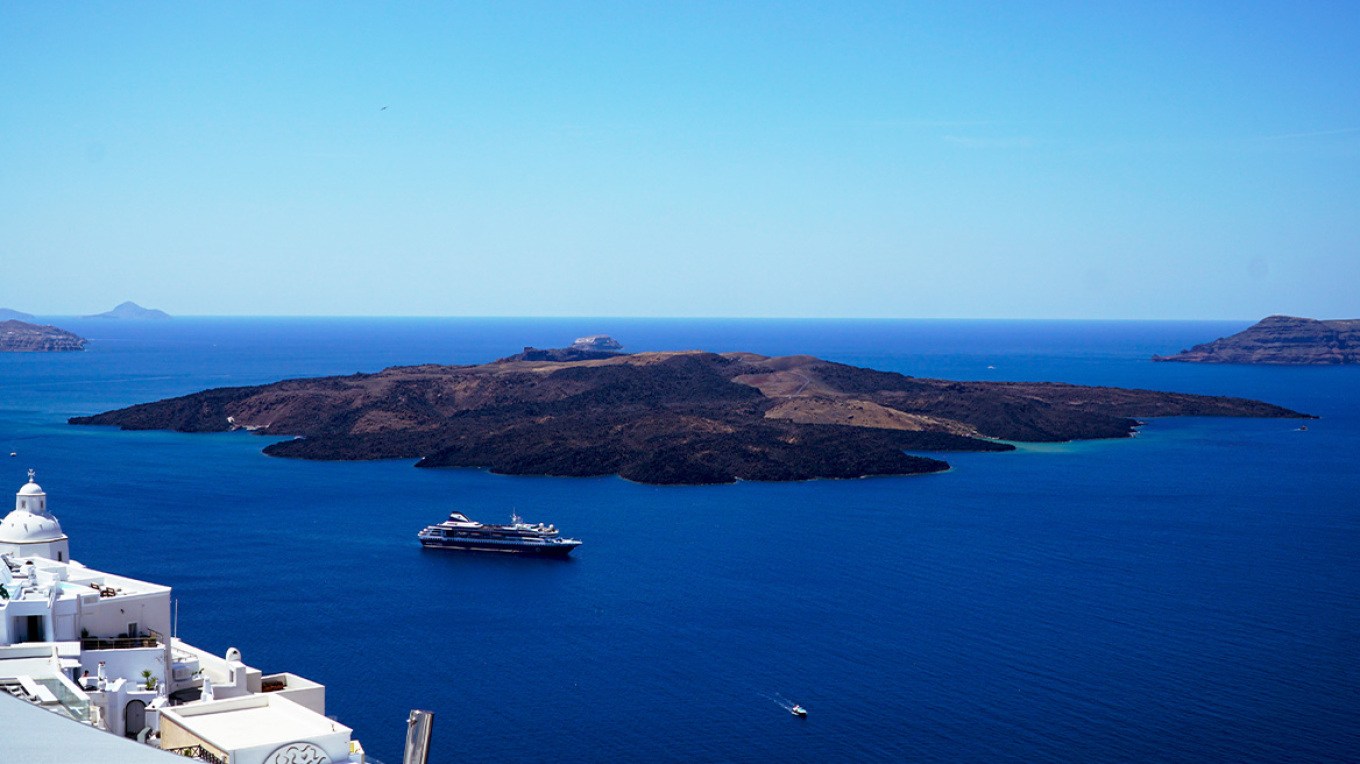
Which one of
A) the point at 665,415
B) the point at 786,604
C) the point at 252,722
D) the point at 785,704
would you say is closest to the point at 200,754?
the point at 252,722

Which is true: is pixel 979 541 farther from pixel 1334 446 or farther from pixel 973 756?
pixel 1334 446

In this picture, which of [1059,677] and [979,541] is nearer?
[1059,677]

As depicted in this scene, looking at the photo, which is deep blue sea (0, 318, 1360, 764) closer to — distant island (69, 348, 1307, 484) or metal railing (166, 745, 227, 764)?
distant island (69, 348, 1307, 484)

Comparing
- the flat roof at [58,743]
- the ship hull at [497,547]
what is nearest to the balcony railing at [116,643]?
the flat roof at [58,743]

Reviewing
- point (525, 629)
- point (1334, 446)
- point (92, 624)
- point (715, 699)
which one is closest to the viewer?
point (92, 624)

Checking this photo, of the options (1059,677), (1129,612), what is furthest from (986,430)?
(1059,677)

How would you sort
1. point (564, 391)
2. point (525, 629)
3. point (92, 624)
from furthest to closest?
point (564, 391) → point (525, 629) → point (92, 624)

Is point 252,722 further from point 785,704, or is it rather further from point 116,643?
point 785,704

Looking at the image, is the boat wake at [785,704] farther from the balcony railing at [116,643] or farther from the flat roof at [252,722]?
the balcony railing at [116,643]
